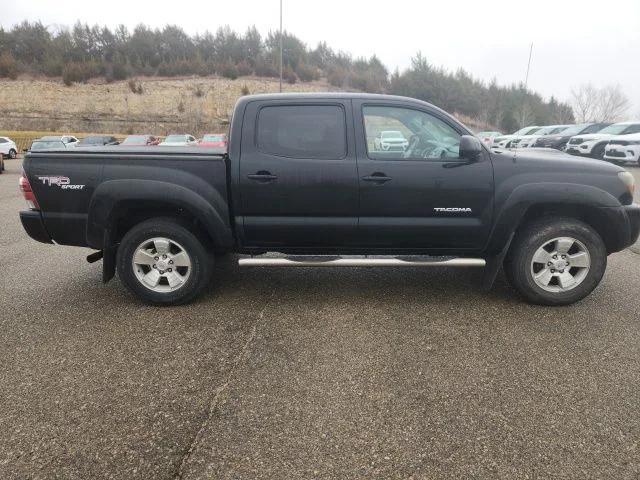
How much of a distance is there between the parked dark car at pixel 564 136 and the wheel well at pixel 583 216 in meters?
18.3

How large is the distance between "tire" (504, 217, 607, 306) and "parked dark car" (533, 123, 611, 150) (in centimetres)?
1854

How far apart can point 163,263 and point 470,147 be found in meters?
2.85

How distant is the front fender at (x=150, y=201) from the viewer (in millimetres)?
3740

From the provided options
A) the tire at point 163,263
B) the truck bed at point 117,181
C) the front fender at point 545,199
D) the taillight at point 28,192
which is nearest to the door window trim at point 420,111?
the front fender at point 545,199

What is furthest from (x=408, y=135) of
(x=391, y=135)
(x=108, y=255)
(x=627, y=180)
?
(x=108, y=255)

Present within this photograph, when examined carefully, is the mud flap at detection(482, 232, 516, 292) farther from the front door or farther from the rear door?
the rear door

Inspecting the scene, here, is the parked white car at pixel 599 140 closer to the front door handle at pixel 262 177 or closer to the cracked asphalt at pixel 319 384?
the cracked asphalt at pixel 319 384

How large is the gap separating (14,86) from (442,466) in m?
56.0

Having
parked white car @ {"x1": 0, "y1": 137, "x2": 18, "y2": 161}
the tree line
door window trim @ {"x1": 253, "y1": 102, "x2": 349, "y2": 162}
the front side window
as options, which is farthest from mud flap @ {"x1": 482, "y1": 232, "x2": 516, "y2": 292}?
the tree line

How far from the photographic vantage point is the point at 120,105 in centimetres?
4525

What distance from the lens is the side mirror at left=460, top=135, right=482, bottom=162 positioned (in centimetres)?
366

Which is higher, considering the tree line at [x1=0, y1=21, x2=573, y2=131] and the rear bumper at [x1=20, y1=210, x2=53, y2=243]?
the tree line at [x1=0, y1=21, x2=573, y2=131]

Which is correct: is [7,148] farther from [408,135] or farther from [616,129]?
[616,129]

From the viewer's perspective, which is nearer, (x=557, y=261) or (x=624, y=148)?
(x=557, y=261)
